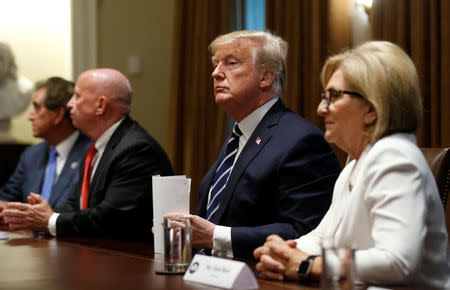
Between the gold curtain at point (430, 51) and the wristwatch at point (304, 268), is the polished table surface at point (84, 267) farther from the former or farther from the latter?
the gold curtain at point (430, 51)

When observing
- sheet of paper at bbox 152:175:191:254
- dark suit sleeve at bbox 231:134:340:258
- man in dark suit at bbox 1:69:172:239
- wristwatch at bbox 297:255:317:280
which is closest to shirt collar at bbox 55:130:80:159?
man in dark suit at bbox 1:69:172:239

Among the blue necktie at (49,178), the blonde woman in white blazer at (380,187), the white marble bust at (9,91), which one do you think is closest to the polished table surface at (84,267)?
the blonde woman in white blazer at (380,187)

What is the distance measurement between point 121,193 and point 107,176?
151 mm

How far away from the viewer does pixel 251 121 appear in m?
2.74

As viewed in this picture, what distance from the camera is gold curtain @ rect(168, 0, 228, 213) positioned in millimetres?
4910

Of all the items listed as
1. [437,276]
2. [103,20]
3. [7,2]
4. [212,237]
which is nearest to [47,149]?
[103,20]

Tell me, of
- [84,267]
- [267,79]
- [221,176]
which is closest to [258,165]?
[221,176]

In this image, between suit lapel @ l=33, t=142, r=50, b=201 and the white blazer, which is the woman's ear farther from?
suit lapel @ l=33, t=142, r=50, b=201

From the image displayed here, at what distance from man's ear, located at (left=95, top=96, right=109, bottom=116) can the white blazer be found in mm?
2065

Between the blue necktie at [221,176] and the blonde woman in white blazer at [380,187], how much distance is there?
0.79m

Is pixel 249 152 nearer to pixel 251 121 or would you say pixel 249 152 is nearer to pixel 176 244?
pixel 251 121

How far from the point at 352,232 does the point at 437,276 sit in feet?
0.75

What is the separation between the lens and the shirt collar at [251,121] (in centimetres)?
273

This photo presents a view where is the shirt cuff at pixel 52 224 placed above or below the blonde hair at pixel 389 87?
below
